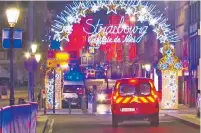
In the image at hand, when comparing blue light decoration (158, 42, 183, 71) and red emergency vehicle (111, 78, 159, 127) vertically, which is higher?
blue light decoration (158, 42, 183, 71)

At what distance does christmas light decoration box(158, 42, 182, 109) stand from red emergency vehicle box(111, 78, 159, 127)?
13300 millimetres

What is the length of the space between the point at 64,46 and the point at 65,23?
36.0 feet

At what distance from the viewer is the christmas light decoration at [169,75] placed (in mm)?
39094

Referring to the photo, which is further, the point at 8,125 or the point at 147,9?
the point at 147,9

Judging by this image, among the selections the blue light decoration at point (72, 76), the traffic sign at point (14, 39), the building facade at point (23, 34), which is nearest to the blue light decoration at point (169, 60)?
the building facade at point (23, 34)

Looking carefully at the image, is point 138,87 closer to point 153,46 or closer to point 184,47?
point 184,47

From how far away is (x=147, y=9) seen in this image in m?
38.2

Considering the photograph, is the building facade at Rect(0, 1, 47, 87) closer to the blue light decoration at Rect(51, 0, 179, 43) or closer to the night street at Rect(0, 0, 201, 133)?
the night street at Rect(0, 0, 201, 133)

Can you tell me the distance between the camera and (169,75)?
39.5 metres

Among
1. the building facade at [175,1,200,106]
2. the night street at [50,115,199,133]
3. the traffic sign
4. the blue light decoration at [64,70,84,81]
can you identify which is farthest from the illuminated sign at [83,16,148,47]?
the traffic sign

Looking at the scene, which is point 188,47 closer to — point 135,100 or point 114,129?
point 135,100

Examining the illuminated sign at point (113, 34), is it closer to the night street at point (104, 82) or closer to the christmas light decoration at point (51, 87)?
the night street at point (104, 82)

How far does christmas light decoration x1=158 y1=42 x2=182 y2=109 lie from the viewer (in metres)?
39.1

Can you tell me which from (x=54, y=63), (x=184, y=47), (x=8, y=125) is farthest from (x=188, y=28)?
(x=8, y=125)
